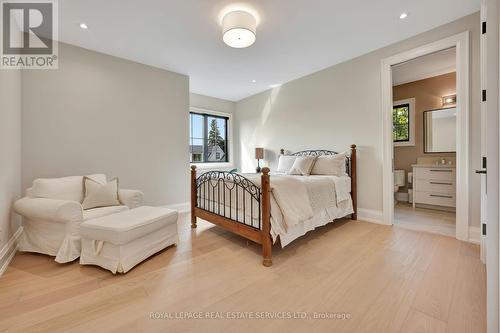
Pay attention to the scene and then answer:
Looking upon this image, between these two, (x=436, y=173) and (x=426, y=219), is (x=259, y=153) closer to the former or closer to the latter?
(x=426, y=219)

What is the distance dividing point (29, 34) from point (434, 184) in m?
6.58

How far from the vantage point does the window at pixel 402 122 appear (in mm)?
4496

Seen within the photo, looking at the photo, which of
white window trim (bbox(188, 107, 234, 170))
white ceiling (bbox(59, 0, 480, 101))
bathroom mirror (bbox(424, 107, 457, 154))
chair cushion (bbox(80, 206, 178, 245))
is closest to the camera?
chair cushion (bbox(80, 206, 178, 245))

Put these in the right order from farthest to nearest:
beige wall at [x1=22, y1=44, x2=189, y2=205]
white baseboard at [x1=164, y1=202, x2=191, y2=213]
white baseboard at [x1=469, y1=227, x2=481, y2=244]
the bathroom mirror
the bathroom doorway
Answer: white baseboard at [x1=164, y1=202, x2=191, y2=213] → the bathroom mirror → the bathroom doorway → beige wall at [x1=22, y1=44, x2=189, y2=205] → white baseboard at [x1=469, y1=227, x2=481, y2=244]

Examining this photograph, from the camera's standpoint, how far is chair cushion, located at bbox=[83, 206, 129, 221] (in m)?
2.22

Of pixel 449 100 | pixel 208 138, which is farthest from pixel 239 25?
pixel 449 100

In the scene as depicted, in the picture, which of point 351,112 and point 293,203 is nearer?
point 293,203

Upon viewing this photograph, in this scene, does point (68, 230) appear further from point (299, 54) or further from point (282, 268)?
point (299, 54)

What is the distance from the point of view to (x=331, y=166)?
3277 mm

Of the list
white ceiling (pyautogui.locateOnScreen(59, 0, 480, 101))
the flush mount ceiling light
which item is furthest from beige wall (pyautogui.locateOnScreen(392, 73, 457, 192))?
the flush mount ceiling light

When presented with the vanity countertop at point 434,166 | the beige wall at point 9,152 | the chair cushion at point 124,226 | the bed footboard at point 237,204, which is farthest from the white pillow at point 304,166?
the beige wall at point 9,152

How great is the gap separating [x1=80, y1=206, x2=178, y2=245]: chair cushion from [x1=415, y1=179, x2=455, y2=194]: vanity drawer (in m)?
4.50

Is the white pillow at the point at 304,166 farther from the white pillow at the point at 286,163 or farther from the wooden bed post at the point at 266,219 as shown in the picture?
the wooden bed post at the point at 266,219

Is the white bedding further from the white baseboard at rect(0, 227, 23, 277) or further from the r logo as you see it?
the r logo
